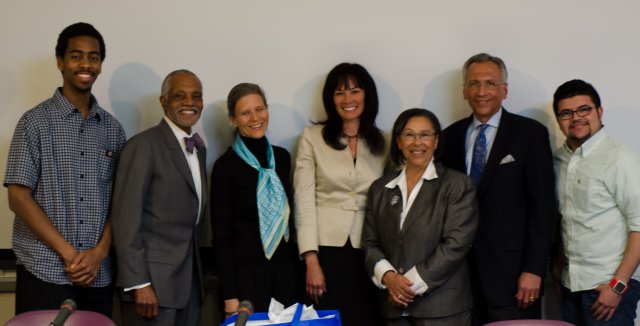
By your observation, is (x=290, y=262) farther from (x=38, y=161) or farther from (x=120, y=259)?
(x=38, y=161)

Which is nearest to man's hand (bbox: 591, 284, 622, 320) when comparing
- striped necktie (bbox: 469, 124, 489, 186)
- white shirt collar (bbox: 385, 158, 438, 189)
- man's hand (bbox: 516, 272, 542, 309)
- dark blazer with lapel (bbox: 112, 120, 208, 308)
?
man's hand (bbox: 516, 272, 542, 309)

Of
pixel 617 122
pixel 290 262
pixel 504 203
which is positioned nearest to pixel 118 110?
pixel 290 262

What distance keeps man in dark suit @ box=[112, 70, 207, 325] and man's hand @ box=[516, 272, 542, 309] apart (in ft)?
5.03

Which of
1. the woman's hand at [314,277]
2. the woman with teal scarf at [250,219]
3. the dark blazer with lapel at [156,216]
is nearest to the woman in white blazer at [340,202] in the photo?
the woman's hand at [314,277]

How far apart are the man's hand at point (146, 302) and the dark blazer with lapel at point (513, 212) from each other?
1503mm

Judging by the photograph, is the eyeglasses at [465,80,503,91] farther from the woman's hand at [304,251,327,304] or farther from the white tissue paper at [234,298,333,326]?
the white tissue paper at [234,298,333,326]

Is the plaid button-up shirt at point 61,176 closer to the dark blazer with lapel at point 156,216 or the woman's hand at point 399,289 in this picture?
the dark blazer with lapel at point 156,216

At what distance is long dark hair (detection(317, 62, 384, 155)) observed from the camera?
336 cm

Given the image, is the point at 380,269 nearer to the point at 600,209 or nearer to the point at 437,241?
the point at 437,241

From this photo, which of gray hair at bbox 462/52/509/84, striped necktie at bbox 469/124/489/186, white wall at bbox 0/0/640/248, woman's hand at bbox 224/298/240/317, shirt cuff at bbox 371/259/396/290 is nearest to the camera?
shirt cuff at bbox 371/259/396/290

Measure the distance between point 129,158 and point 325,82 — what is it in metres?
1.13

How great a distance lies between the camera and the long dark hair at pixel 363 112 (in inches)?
132

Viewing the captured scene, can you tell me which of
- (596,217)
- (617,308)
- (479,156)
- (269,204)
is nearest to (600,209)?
(596,217)

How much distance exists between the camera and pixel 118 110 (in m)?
3.66
